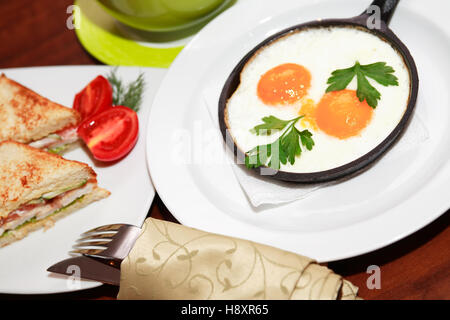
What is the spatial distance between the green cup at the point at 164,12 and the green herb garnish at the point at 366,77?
3.01 ft

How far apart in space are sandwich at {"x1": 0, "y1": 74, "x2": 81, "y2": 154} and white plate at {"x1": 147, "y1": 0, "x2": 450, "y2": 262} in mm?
647

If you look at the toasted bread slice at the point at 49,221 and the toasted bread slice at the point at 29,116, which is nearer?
the toasted bread slice at the point at 49,221

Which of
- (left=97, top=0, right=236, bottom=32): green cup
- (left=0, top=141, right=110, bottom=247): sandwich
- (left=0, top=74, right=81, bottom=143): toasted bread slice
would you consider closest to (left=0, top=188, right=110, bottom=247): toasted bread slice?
(left=0, top=141, right=110, bottom=247): sandwich

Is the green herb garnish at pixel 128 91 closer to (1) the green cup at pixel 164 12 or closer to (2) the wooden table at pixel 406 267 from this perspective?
(1) the green cup at pixel 164 12

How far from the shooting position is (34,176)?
2.44 meters

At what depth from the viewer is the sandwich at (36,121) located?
8.75ft

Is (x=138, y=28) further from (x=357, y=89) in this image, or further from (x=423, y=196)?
(x=423, y=196)

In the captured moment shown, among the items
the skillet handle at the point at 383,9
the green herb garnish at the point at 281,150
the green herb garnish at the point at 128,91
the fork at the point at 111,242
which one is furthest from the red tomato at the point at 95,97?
the skillet handle at the point at 383,9

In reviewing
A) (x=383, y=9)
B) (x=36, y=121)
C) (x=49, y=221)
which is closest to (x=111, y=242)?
(x=49, y=221)

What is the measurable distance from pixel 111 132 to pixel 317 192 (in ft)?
3.43

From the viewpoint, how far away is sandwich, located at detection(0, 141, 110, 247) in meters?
2.38

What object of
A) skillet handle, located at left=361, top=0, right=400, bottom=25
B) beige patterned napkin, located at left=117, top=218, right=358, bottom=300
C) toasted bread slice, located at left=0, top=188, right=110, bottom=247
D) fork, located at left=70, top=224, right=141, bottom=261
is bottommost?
beige patterned napkin, located at left=117, top=218, right=358, bottom=300

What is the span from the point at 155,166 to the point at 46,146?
0.97 metres

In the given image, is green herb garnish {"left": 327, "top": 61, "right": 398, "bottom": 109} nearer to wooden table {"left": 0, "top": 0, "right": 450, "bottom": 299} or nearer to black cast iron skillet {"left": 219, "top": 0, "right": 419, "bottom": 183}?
black cast iron skillet {"left": 219, "top": 0, "right": 419, "bottom": 183}
